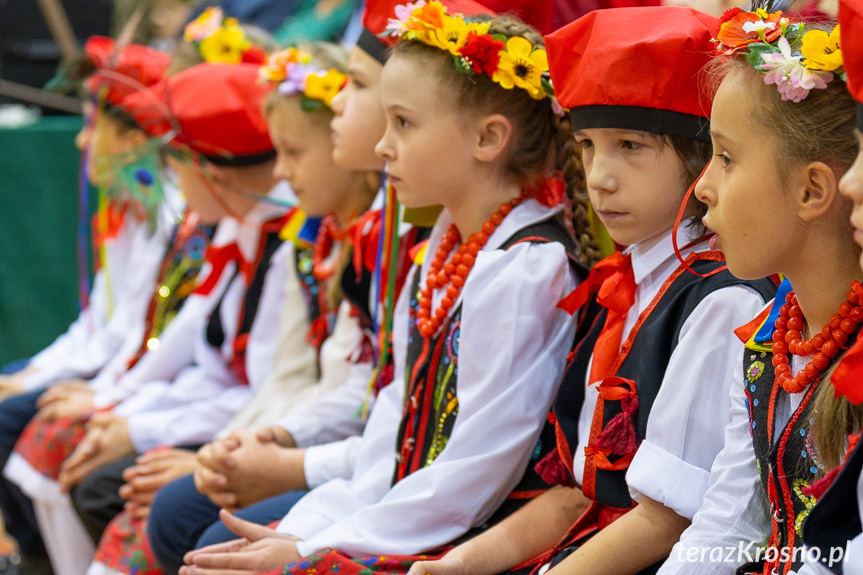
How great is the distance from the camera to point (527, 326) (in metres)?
1.53

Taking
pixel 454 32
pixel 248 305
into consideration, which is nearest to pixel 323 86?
pixel 248 305

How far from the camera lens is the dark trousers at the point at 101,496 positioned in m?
2.37

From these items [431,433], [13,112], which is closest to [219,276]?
[431,433]

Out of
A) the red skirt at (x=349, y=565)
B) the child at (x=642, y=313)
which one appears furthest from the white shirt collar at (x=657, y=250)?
the red skirt at (x=349, y=565)

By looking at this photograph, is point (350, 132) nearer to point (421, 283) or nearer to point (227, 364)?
point (421, 283)

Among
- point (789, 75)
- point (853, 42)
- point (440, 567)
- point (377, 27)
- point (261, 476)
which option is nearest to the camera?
point (853, 42)

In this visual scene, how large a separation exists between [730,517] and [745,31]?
571 mm

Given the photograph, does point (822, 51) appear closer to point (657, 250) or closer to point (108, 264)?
point (657, 250)

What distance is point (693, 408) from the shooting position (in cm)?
126

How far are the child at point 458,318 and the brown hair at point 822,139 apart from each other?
1.67 feet

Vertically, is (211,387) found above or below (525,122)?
below

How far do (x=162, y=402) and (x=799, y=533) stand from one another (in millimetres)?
1850

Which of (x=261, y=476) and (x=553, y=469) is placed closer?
(x=553, y=469)

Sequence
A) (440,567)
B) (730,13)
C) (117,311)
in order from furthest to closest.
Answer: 1. (117,311)
2. (440,567)
3. (730,13)
